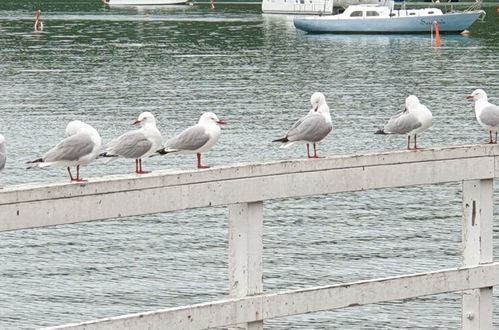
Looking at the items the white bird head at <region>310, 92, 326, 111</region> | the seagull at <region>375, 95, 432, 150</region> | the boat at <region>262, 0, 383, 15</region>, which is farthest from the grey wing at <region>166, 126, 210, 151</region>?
the boat at <region>262, 0, 383, 15</region>

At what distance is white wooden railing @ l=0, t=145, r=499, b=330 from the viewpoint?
6582mm

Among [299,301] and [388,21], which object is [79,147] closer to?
[299,301]

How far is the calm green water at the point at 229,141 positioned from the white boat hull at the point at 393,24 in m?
1.20

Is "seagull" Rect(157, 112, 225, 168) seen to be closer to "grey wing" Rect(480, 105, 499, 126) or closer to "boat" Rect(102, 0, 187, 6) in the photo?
"grey wing" Rect(480, 105, 499, 126)

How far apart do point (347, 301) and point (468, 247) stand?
94 centimetres

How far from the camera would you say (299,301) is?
712 centimetres

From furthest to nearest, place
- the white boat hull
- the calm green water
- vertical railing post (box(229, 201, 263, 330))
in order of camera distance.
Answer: the white boat hull < the calm green water < vertical railing post (box(229, 201, 263, 330))

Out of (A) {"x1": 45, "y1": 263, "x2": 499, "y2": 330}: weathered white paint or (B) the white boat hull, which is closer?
(A) {"x1": 45, "y1": 263, "x2": 499, "y2": 330}: weathered white paint

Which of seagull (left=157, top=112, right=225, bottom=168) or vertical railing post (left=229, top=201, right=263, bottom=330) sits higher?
seagull (left=157, top=112, right=225, bottom=168)

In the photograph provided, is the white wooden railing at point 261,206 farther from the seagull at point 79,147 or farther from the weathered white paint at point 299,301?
the seagull at point 79,147

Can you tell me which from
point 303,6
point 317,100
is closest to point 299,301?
point 317,100

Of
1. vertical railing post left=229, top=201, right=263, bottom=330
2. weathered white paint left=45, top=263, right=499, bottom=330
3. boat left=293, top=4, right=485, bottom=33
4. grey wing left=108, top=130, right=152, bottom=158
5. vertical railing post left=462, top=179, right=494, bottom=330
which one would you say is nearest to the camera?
weathered white paint left=45, top=263, right=499, bottom=330

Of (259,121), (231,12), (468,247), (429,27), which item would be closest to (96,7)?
(231,12)

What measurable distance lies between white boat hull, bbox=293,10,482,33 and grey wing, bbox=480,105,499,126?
10954 centimetres
